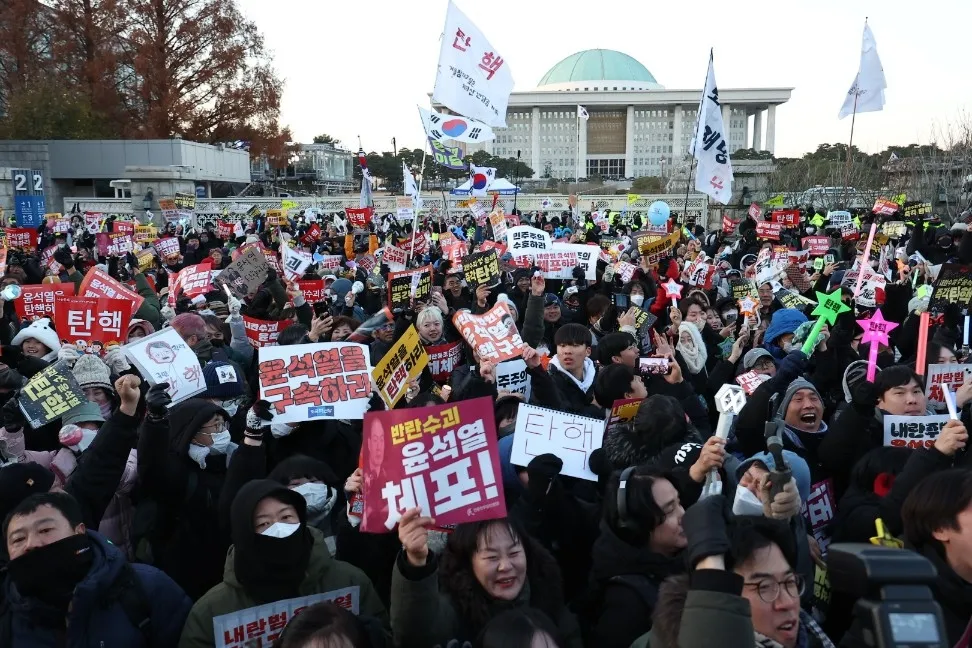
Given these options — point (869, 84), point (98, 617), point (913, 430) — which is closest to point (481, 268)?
point (913, 430)

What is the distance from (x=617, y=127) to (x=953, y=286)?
3725 inches

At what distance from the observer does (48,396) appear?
3.79 metres

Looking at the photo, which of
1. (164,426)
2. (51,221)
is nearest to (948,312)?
(164,426)

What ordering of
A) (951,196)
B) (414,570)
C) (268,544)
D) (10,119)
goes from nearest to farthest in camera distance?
(414,570) → (268,544) → (951,196) → (10,119)

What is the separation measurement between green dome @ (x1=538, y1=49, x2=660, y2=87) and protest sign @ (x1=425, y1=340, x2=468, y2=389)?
10794 centimetres

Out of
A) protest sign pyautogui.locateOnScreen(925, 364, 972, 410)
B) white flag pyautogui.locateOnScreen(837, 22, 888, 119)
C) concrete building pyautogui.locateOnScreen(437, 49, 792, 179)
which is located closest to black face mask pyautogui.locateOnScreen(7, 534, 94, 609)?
protest sign pyautogui.locateOnScreen(925, 364, 972, 410)

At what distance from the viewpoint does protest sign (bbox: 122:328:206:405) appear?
4.38 meters

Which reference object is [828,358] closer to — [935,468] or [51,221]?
[935,468]

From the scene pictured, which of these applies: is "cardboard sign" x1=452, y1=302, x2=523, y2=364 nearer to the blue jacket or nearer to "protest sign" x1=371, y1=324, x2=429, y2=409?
"protest sign" x1=371, y1=324, x2=429, y2=409

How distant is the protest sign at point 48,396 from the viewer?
12.3 feet

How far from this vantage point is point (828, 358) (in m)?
5.17

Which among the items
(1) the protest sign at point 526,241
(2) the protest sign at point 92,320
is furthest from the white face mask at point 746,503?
(1) the protest sign at point 526,241

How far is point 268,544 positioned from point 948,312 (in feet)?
17.0

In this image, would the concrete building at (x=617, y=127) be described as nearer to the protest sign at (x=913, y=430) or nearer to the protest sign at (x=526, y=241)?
the protest sign at (x=526, y=241)
